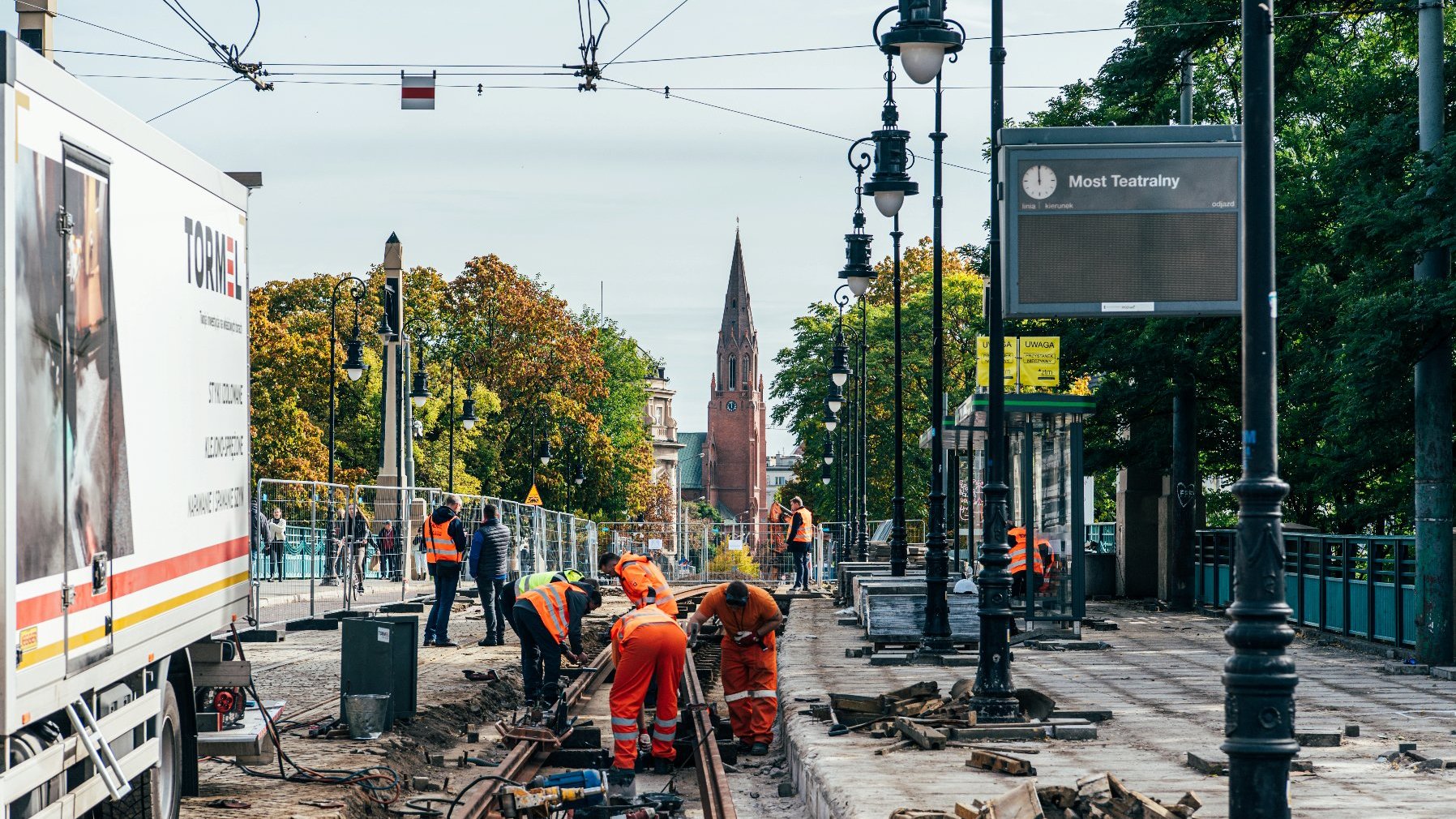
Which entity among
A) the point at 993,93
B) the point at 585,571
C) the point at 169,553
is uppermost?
the point at 993,93

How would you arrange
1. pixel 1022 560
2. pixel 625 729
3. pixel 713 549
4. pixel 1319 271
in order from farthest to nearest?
1. pixel 713 549
2. pixel 1319 271
3. pixel 1022 560
4. pixel 625 729

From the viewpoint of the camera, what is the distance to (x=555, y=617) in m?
15.6

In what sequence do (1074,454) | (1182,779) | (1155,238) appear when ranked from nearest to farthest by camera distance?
(1182,779) < (1155,238) < (1074,454)

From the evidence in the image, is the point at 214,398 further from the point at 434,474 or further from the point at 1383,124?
the point at 434,474

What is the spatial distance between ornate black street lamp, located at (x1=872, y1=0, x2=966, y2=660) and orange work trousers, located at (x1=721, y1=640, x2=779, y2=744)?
202 cm

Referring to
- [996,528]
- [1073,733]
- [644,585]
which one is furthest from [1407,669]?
[644,585]

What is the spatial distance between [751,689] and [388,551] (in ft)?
41.0

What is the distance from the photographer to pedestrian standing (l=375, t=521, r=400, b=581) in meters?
25.8

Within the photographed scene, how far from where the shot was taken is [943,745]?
13055 mm

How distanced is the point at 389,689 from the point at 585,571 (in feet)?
110

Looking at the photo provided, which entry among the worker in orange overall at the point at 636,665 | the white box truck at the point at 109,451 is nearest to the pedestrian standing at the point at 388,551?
the worker in orange overall at the point at 636,665

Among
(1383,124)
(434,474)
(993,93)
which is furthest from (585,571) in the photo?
(993,93)

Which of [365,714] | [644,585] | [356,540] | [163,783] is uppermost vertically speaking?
[644,585]

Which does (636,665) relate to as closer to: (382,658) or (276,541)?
(382,658)
